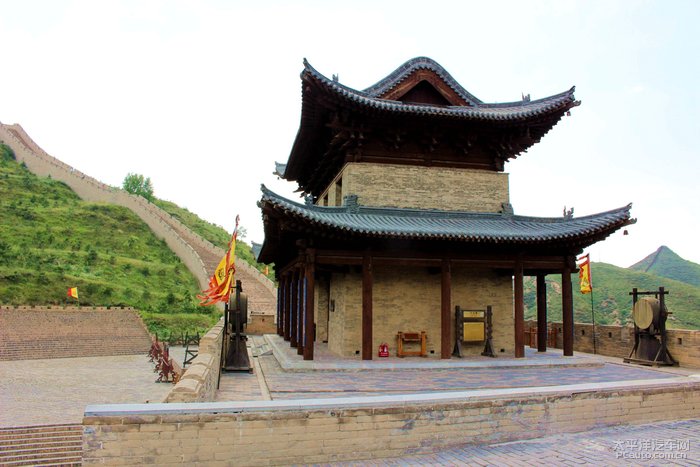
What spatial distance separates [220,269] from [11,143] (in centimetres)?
7692

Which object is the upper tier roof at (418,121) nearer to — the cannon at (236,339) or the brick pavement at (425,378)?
the cannon at (236,339)

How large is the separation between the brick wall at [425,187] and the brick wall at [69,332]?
74.3ft

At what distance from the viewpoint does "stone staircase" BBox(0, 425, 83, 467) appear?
12.9 meters

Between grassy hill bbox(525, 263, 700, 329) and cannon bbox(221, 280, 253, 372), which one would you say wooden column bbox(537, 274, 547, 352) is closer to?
cannon bbox(221, 280, 253, 372)

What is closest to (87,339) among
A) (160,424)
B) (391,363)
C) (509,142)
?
(391,363)

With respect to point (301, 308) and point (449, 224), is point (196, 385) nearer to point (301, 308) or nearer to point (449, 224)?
point (301, 308)

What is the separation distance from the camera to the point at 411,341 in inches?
541

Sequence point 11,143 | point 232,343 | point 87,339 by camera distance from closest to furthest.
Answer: point 232,343, point 87,339, point 11,143

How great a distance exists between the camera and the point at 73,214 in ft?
180

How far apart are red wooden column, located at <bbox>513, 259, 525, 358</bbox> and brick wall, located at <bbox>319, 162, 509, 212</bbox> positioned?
2.11 metres

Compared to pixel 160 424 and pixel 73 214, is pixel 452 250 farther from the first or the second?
pixel 73 214

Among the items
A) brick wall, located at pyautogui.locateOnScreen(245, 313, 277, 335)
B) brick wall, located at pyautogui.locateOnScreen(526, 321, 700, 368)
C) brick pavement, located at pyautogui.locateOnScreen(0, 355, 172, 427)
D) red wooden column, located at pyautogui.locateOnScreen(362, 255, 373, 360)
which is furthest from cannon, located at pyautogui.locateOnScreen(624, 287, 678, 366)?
brick wall, located at pyautogui.locateOnScreen(245, 313, 277, 335)
